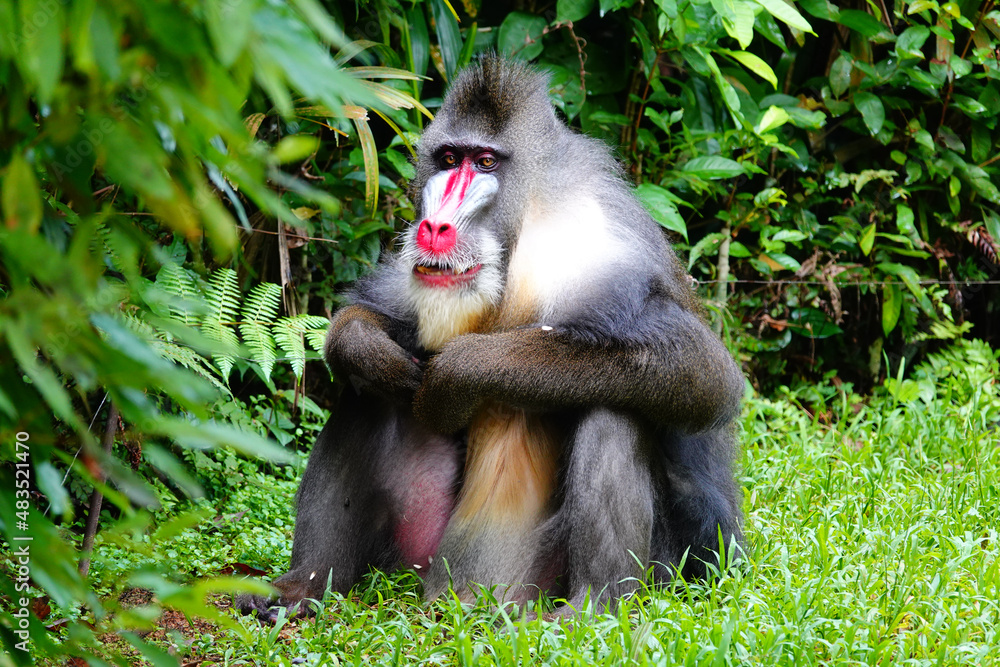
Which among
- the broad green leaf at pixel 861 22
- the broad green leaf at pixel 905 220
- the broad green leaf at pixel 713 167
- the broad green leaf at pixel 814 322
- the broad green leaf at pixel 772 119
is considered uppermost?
the broad green leaf at pixel 861 22

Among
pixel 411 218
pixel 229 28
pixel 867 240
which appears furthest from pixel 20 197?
pixel 867 240

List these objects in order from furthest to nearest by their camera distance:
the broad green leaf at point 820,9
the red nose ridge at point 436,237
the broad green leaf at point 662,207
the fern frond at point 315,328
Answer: the broad green leaf at point 820,9, the broad green leaf at point 662,207, the fern frond at point 315,328, the red nose ridge at point 436,237

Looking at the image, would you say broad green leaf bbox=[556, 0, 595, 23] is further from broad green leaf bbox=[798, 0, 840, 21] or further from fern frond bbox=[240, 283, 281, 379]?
fern frond bbox=[240, 283, 281, 379]

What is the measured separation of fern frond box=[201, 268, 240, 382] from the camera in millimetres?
3203

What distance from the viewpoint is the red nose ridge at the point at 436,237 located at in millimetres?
3148

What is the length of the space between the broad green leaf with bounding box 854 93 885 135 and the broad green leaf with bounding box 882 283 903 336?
1.00 m

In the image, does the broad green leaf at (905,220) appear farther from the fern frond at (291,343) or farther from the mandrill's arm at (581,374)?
the fern frond at (291,343)

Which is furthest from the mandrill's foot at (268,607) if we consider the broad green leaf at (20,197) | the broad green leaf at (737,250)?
the broad green leaf at (737,250)

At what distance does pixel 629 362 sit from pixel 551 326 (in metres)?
0.29

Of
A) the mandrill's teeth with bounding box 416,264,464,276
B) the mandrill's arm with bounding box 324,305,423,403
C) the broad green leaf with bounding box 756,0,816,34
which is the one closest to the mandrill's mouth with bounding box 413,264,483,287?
the mandrill's teeth with bounding box 416,264,464,276

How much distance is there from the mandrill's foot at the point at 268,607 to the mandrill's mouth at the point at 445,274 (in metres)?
1.15

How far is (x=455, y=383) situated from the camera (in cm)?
315

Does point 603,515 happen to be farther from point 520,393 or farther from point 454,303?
point 454,303

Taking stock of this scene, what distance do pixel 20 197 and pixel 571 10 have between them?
456 cm
